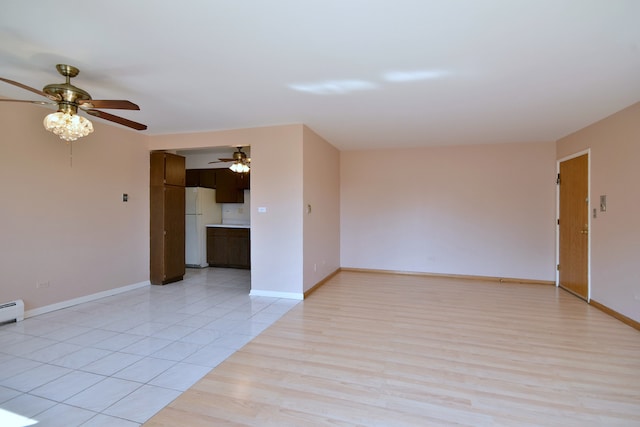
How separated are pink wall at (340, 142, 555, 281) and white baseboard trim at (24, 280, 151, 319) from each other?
379 centimetres

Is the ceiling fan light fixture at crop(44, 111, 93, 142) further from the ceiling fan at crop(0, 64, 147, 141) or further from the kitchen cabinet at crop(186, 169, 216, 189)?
the kitchen cabinet at crop(186, 169, 216, 189)

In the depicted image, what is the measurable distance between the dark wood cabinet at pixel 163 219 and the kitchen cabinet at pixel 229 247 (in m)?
1.29

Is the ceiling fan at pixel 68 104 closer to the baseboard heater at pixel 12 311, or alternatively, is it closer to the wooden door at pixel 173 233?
the baseboard heater at pixel 12 311

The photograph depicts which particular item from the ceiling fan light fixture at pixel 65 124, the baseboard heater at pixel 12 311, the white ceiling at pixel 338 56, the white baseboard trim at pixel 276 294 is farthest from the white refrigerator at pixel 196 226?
the ceiling fan light fixture at pixel 65 124

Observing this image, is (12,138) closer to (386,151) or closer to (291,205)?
(291,205)

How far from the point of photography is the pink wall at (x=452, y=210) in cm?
545

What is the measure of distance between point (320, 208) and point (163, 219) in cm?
266

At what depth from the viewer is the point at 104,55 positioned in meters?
2.46

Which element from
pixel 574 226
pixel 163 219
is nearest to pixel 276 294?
pixel 163 219

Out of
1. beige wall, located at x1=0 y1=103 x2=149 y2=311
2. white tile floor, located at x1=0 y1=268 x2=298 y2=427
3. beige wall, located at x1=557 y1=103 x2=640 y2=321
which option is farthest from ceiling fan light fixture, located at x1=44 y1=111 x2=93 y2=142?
beige wall, located at x1=557 y1=103 x2=640 y2=321

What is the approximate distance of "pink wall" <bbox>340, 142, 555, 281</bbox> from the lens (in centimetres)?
545

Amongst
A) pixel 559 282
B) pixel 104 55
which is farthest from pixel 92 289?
pixel 559 282

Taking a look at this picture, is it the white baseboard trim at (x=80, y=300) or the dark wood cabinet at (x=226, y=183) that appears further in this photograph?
the dark wood cabinet at (x=226, y=183)

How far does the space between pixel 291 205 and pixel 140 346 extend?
96.0 inches
